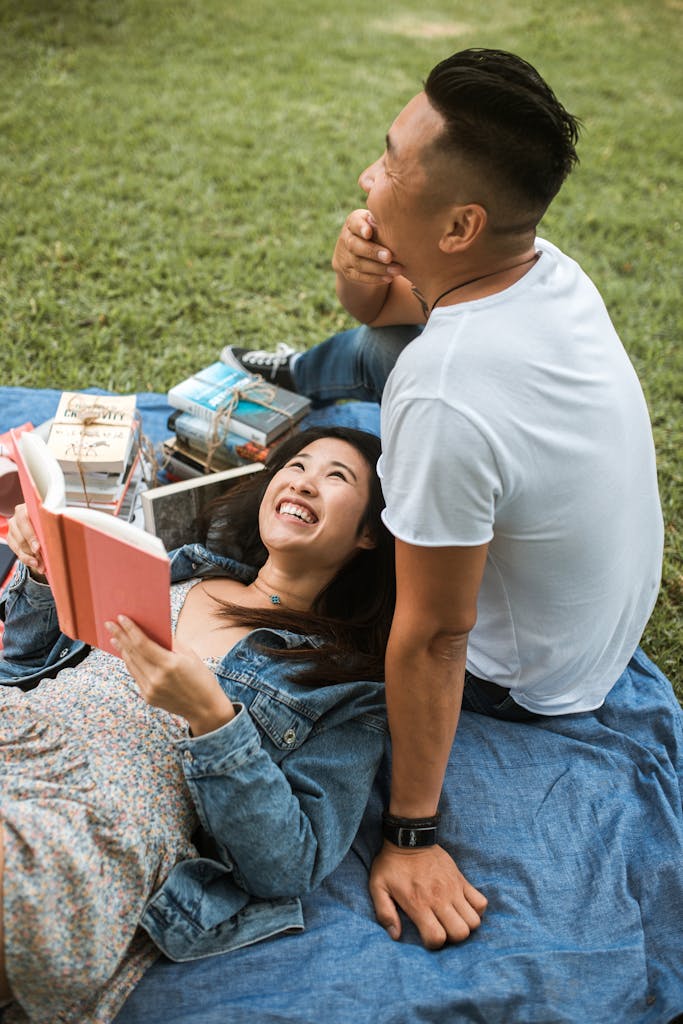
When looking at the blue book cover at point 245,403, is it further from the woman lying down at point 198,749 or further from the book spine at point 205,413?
the woman lying down at point 198,749

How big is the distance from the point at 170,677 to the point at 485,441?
2.62 ft

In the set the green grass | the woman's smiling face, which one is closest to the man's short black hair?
the woman's smiling face

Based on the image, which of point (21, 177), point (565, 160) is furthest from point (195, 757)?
point (21, 177)

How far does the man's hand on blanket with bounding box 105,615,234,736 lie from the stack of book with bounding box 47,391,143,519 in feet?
4.40

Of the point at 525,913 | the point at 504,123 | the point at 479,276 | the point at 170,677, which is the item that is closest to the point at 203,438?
the point at 479,276

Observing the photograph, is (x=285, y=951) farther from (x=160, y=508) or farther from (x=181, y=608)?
(x=160, y=508)

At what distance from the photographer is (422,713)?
80.2 inches

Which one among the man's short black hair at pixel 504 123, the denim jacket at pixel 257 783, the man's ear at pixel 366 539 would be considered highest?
the man's short black hair at pixel 504 123

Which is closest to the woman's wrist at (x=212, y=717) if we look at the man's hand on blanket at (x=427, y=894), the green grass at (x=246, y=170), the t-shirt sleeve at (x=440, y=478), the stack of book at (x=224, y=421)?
the t-shirt sleeve at (x=440, y=478)

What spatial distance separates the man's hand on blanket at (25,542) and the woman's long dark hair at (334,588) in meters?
0.50

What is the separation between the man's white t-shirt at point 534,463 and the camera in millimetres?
1764

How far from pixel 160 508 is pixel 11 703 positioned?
97 centimetres

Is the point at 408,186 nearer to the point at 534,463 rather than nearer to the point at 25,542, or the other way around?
the point at 534,463

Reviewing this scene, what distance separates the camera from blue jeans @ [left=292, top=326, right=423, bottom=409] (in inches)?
133
